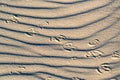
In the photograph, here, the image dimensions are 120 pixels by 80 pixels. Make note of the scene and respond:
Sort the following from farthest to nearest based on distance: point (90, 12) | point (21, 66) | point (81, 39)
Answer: point (90, 12) < point (81, 39) < point (21, 66)

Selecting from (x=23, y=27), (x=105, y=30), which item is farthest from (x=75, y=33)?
(x=23, y=27)

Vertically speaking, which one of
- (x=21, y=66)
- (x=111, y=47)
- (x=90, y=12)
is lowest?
(x=21, y=66)

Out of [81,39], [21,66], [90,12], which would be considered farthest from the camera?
[90,12]

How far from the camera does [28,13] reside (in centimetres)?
525

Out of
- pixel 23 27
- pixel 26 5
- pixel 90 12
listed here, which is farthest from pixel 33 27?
pixel 90 12

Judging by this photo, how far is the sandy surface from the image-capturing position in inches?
175

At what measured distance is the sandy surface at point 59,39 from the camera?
14.6ft

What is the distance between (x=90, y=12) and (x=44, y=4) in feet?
2.55

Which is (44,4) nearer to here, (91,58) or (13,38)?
(13,38)

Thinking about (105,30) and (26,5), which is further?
(26,5)

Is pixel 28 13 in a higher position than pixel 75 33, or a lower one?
higher

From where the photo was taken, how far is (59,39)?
4820 mm

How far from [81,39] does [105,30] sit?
413 millimetres

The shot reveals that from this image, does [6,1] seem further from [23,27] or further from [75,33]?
[75,33]
